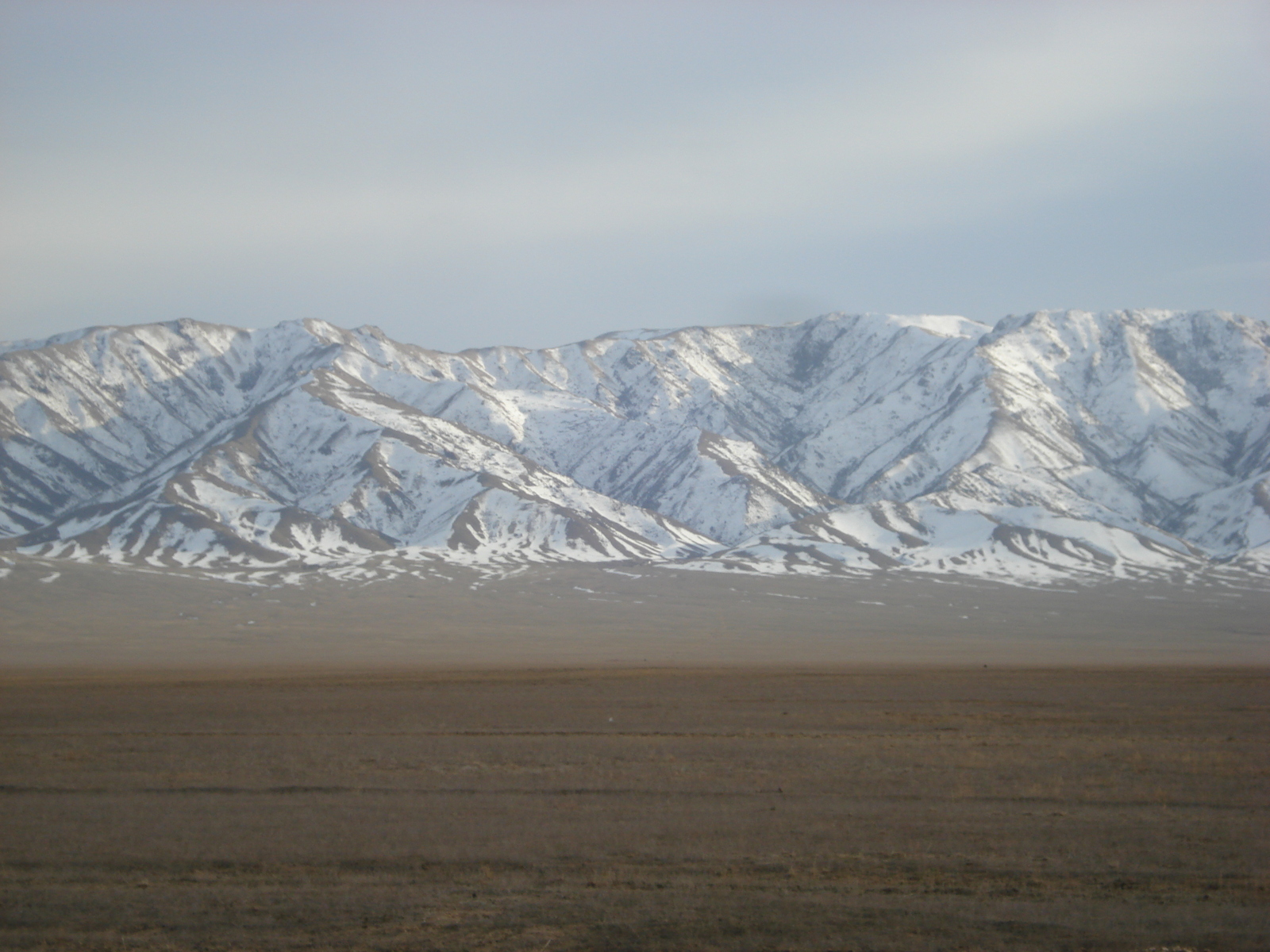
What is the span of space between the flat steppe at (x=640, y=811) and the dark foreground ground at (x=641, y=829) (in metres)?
0.09

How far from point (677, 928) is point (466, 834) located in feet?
22.7

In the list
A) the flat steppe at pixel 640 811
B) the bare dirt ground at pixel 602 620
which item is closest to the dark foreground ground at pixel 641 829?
the flat steppe at pixel 640 811

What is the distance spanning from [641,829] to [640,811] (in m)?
1.53

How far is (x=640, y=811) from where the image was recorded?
79.3 ft

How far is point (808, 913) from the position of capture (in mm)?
17328

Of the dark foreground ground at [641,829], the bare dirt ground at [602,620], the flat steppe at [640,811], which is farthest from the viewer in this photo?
the bare dirt ground at [602,620]

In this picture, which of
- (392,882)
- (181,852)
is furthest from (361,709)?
(392,882)

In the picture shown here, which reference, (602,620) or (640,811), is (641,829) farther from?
(602,620)

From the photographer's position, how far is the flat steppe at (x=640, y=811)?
56.2ft

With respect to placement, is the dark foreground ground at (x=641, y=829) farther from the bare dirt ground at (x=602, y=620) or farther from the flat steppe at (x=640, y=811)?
the bare dirt ground at (x=602, y=620)

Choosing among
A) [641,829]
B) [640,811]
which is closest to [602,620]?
[640,811]

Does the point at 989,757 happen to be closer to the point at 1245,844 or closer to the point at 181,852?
the point at 1245,844

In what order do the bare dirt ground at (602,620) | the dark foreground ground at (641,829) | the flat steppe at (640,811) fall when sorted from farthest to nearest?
the bare dirt ground at (602,620), the flat steppe at (640,811), the dark foreground ground at (641,829)

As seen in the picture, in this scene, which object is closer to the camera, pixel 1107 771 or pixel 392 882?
pixel 392 882
